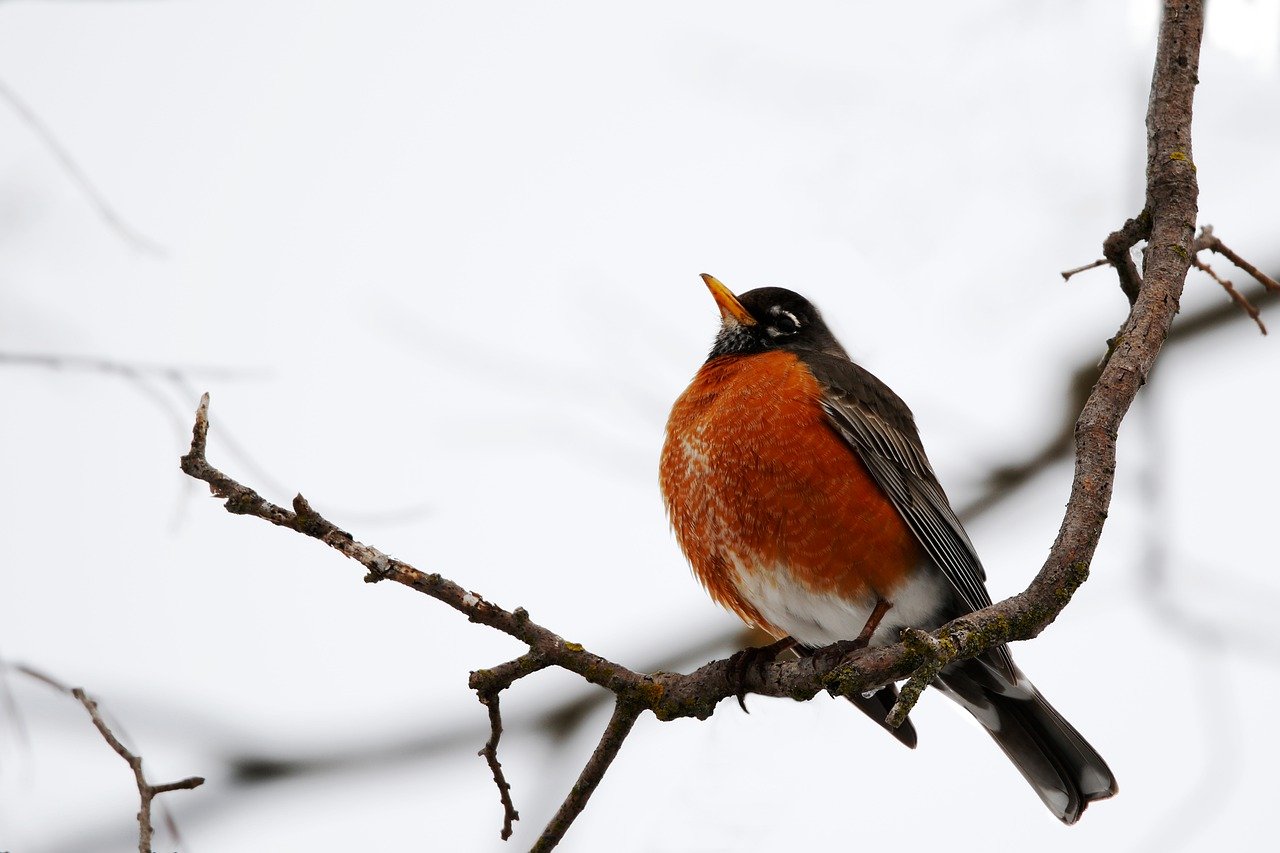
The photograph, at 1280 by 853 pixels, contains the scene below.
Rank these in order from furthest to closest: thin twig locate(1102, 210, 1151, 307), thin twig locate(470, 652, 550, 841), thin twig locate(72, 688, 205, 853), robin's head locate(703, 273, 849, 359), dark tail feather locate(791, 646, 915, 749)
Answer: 1. robin's head locate(703, 273, 849, 359)
2. dark tail feather locate(791, 646, 915, 749)
3. thin twig locate(1102, 210, 1151, 307)
4. thin twig locate(470, 652, 550, 841)
5. thin twig locate(72, 688, 205, 853)

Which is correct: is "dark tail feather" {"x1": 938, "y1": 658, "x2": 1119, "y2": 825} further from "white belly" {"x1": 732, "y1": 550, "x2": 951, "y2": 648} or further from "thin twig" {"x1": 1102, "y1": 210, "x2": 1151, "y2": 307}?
"thin twig" {"x1": 1102, "y1": 210, "x2": 1151, "y2": 307}

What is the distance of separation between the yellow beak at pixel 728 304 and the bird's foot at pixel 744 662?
2509 millimetres

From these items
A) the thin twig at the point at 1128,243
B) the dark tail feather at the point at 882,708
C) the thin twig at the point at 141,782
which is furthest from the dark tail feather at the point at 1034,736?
the thin twig at the point at 141,782

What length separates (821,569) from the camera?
464cm

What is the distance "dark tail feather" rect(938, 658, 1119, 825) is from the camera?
4656mm

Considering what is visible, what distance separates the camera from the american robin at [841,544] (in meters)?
4.67

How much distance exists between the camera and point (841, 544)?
465 cm

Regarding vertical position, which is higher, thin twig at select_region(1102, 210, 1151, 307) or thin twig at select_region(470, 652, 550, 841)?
thin twig at select_region(1102, 210, 1151, 307)

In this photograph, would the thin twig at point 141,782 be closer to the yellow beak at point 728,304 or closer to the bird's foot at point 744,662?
the bird's foot at point 744,662

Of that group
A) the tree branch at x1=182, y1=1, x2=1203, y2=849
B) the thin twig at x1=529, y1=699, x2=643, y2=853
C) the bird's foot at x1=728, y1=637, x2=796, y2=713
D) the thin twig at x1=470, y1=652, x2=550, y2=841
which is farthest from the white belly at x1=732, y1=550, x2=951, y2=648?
the thin twig at x1=470, y1=652, x2=550, y2=841

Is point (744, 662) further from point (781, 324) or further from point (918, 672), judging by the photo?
point (781, 324)

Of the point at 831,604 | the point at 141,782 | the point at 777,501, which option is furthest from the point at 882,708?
the point at 141,782

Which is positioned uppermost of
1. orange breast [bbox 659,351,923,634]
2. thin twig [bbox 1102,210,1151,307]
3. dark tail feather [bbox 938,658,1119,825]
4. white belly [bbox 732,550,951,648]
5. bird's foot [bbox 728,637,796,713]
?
thin twig [bbox 1102,210,1151,307]

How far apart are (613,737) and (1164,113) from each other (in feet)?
7.82
